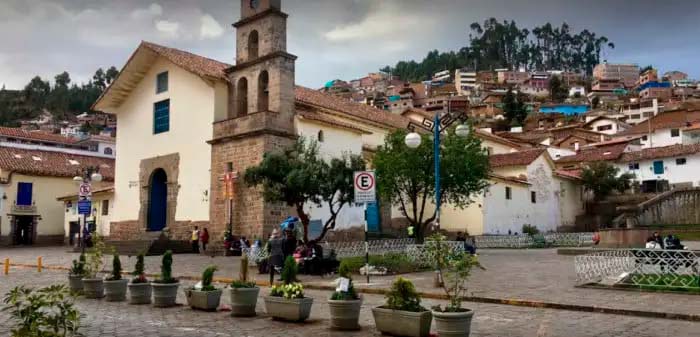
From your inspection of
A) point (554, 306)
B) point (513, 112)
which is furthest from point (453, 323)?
point (513, 112)

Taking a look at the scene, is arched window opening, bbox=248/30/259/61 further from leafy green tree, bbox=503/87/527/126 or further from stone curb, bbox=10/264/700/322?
leafy green tree, bbox=503/87/527/126

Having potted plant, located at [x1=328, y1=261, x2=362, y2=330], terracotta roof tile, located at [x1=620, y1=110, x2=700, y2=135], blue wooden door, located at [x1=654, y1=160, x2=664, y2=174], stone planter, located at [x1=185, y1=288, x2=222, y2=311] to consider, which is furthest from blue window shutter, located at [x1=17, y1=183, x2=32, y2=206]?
terracotta roof tile, located at [x1=620, y1=110, x2=700, y2=135]

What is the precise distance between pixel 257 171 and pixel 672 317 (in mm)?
14608

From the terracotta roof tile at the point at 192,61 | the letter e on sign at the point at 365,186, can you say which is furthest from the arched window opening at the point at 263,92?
the letter e on sign at the point at 365,186

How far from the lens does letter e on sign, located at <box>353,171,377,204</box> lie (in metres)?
14.7

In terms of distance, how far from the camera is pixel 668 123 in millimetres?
62625

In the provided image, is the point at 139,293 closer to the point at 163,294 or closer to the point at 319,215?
the point at 163,294

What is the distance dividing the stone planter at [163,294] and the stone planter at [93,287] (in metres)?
2.17

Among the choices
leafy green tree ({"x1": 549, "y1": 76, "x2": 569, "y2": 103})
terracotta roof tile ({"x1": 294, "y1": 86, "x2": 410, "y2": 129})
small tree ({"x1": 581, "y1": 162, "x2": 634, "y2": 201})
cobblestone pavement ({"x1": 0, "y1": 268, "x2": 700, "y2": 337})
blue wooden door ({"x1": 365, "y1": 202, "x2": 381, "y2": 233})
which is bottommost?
cobblestone pavement ({"x1": 0, "y1": 268, "x2": 700, "y2": 337})

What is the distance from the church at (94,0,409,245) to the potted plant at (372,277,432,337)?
60.0 ft

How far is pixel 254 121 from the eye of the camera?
90.7 feet

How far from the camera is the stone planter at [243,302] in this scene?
34.4 ft

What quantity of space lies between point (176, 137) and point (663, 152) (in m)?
38.3

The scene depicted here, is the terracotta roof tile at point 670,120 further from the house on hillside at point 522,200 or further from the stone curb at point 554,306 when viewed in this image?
the stone curb at point 554,306
